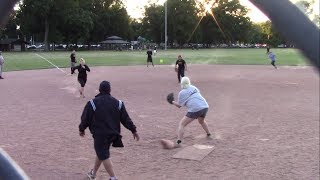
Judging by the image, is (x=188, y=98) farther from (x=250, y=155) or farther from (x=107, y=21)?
(x=107, y=21)

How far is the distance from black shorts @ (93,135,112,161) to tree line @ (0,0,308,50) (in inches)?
3018

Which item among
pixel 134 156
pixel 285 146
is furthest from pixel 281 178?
pixel 134 156

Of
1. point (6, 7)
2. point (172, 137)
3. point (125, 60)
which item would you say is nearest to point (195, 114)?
point (172, 137)

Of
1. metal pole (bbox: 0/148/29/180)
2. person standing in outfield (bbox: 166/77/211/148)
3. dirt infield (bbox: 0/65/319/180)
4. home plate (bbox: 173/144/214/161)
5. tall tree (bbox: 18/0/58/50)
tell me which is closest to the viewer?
metal pole (bbox: 0/148/29/180)

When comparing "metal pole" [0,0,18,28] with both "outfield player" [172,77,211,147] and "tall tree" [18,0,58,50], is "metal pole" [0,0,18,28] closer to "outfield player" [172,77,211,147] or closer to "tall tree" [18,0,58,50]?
"outfield player" [172,77,211,147]

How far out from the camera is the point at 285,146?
9.07 metres

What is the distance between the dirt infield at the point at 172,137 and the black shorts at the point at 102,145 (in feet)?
2.51

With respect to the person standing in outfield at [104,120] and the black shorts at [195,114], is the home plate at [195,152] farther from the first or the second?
the person standing in outfield at [104,120]

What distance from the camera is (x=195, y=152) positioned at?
8.76m

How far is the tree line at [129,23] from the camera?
90625 mm

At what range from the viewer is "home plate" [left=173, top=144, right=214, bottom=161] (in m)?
8.43

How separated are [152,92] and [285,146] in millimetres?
10373

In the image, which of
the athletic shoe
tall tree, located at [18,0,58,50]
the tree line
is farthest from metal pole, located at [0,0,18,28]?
tall tree, located at [18,0,58,50]

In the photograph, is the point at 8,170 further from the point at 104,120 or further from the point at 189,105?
the point at 189,105
